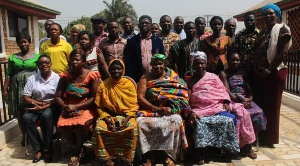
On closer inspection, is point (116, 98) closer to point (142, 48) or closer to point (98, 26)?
point (142, 48)

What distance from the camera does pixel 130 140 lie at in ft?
11.8

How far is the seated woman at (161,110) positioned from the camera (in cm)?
367

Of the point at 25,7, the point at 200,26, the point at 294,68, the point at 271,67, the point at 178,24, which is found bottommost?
the point at 294,68

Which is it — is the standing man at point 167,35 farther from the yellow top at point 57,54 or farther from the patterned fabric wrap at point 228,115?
the yellow top at point 57,54

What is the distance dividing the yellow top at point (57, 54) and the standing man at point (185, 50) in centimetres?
177

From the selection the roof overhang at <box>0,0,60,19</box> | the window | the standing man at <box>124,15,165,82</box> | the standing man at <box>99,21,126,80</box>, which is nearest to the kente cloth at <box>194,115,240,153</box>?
the standing man at <box>124,15,165,82</box>

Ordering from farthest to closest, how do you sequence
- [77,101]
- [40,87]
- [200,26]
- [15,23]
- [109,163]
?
[15,23]
[200,26]
[40,87]
[77,101]
[109,163]

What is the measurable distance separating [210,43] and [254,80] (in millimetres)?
935

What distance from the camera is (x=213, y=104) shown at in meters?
3.96

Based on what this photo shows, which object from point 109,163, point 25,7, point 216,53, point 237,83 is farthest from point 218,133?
point 25,7

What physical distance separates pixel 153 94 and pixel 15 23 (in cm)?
873

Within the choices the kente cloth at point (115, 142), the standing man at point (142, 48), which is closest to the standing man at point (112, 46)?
the standing man at point (142, 48)

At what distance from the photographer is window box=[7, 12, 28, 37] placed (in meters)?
10.1

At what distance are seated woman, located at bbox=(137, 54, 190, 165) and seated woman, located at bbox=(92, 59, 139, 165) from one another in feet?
0.47
